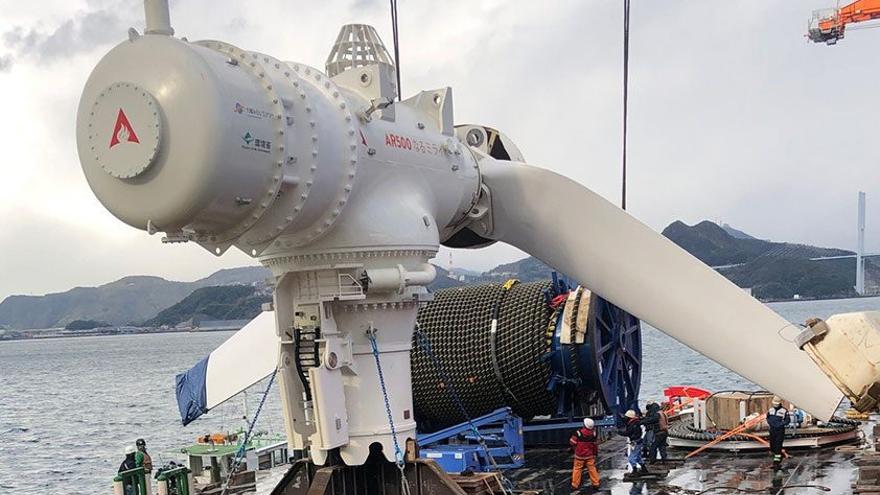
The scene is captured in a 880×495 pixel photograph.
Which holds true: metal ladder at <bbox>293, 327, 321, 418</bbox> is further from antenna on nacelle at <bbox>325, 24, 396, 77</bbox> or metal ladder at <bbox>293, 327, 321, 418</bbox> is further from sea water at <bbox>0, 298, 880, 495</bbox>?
sea water at <bbox>0, 298, 880, 495</bbox>

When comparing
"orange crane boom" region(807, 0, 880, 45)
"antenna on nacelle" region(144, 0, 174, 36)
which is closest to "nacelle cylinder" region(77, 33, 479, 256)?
"antenna on nacelle" region(144, 0, 174, 36)

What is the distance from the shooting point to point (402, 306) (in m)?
10.1

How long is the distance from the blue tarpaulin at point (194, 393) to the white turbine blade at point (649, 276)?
4949mm

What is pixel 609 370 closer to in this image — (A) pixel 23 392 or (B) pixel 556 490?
(B) pixel 556 490

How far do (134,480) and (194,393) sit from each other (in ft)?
4.85

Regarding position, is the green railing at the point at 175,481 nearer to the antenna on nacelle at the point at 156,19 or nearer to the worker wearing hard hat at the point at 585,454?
the worker wearing hard hat at the point at 585,454

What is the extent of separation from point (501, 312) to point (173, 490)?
7548 mm

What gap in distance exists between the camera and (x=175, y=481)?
1439 centimetres

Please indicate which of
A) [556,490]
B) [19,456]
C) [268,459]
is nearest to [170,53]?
[556,490]

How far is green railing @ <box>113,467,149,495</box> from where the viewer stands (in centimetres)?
1335

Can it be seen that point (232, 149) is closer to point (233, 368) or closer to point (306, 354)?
point (306, 354)

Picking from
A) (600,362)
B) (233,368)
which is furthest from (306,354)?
(600,362)

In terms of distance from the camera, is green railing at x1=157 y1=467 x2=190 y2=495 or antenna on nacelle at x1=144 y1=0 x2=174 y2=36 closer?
antenna on nacelle at x1=144 y1=0 x2=174 y2=36

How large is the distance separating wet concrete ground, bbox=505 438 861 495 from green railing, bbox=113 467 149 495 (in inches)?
233
